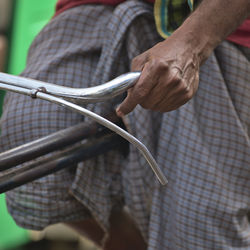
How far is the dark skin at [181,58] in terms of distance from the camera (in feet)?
2.29

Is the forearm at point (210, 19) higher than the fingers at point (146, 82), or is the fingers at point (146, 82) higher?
the forearm at point (210, 19)

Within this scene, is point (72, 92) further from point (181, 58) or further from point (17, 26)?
point (17, 26)

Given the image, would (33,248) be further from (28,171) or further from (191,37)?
(191,37)

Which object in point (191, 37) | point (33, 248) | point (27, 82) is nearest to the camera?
point (27, 82)

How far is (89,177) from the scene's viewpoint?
3.13ft

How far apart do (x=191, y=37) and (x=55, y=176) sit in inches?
14.6

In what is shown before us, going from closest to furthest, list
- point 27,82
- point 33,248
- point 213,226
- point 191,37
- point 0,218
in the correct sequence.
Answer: point 27,82, point 191,37, point 213,226, point 0,218, point 33,248

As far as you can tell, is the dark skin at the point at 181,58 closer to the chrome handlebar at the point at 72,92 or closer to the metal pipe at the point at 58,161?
the chrome handlebar at the point at 72,92

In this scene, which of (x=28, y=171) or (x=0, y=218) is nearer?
(x=28, y=171)

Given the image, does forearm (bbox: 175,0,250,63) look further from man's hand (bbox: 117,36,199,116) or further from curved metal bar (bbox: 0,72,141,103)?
curved metal bar (bbox: 0,72,141,103)

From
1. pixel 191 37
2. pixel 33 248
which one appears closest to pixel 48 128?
pixel 191 37

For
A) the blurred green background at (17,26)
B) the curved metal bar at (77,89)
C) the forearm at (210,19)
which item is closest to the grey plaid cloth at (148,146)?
the forearm at (210,19)

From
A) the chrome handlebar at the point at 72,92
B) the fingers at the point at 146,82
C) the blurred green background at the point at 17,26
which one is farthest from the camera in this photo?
the blurred green background at the point at 17,26

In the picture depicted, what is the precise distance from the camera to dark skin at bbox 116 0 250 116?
2.29 ft
